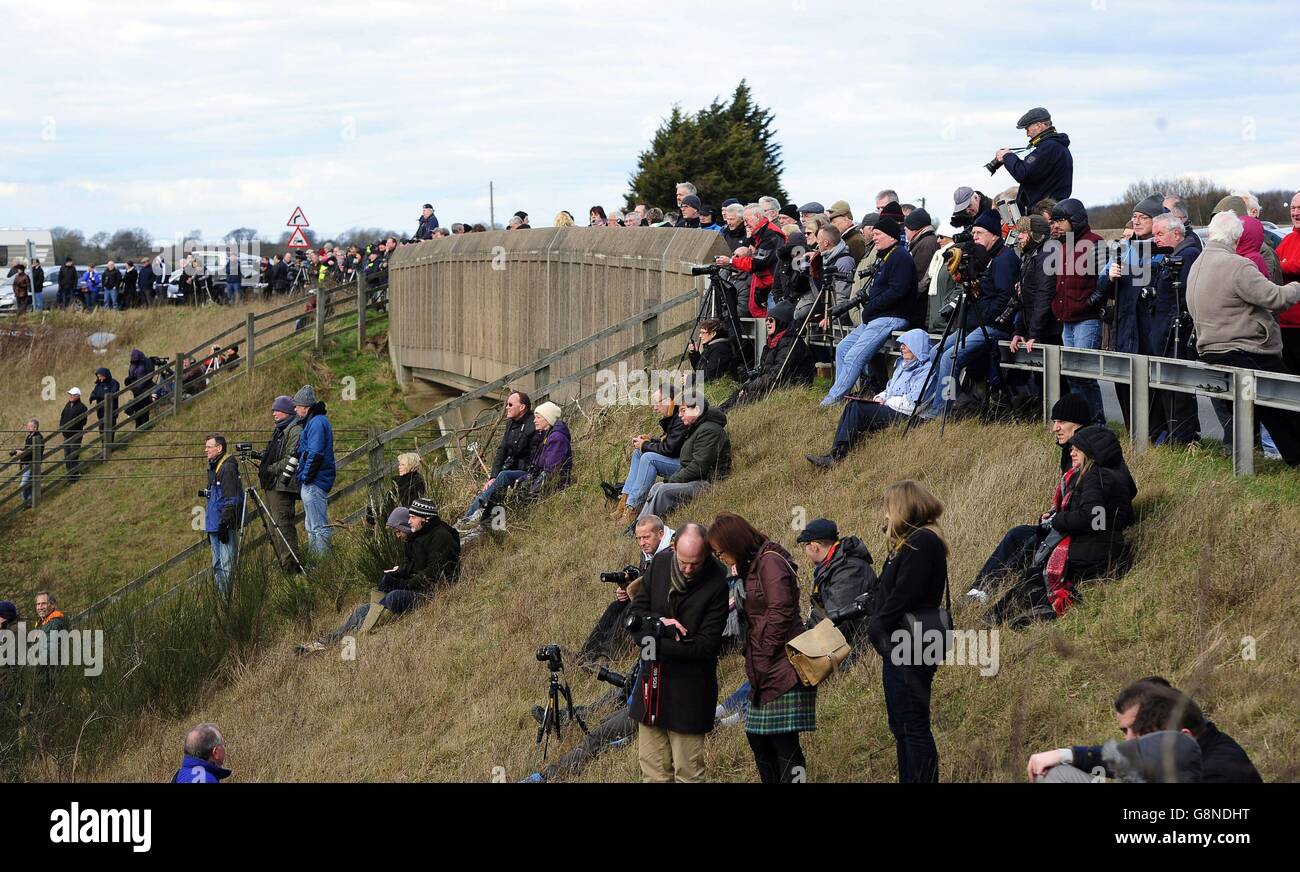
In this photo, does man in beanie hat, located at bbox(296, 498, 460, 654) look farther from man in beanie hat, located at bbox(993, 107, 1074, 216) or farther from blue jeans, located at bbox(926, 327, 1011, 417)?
man in beanie hat, located at bbox(993, 107, 1074, 216)

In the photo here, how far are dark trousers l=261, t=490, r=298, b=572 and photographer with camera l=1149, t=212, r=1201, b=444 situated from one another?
30.7 feet

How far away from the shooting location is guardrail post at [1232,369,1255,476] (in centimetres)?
962

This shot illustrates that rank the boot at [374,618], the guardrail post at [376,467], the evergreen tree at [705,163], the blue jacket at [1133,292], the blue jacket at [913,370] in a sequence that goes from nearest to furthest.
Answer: the blue jacket at [1133,292]
the blue jacket at [913,370]
the boot at [374,618]
the guardrail post at [376,467]
the evergreen tree at [705,163]

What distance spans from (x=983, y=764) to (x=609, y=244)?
545 inches

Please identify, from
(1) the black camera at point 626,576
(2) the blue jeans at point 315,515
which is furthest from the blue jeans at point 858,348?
(2) the blue jeans at point 315,515

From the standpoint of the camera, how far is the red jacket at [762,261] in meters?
15.8

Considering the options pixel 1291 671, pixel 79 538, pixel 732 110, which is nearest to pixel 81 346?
pixel 79 538

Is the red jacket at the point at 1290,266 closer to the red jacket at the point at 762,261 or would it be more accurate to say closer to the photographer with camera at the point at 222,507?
the red jacket at the point at 762,261

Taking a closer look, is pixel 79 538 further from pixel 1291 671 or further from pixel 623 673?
pixel 1291 671

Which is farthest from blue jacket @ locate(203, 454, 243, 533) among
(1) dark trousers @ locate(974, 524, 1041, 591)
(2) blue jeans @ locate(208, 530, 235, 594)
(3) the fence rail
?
(3) the fence rail

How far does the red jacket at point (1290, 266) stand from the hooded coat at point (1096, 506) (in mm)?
2228

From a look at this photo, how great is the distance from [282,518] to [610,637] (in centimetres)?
667

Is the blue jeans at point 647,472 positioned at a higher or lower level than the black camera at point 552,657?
higher
